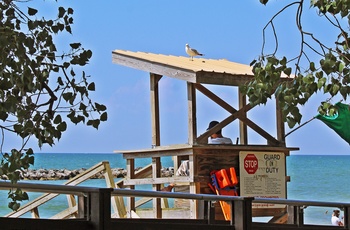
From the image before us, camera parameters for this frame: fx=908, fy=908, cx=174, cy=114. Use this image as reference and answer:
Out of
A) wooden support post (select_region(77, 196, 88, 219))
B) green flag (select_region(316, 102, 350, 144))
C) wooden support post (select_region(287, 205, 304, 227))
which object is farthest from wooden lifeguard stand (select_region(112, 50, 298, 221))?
wooden support post (select_region(77, 196, 88, 219))

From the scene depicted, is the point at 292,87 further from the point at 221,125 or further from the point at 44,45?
the point at 221,125

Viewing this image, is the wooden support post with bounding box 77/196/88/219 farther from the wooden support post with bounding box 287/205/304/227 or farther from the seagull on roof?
the seagull on roof

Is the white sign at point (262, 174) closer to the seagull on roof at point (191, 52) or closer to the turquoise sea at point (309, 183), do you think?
the seagull on roof at point (191, 52)

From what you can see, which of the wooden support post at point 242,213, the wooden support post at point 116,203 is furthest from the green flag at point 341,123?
the wooden support post at point 242,213

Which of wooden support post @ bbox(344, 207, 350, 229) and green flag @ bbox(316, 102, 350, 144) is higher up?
green flag @ bbox(316, 102, 350, 144)

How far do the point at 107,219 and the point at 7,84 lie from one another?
1517 millimetres

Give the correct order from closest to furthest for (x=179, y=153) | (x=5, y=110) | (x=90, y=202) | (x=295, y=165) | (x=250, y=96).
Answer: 1. (x=5, y=110)
2. (x=250, y=96)
3. (x=90, y=202)
4. (x=179, y=153)
5. (x=295, y=165)

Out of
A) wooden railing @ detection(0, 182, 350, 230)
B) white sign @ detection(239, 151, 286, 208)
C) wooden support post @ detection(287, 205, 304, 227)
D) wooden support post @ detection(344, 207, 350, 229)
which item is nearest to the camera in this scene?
wooden railing @ detection(0, 182, 350, 230)

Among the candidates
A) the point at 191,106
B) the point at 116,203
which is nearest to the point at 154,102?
the point at 191,106

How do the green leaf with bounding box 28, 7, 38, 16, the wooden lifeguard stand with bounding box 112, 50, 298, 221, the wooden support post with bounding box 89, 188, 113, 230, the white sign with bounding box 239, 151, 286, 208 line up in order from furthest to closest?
the white sign with bounding box 239, 151, 286, 208, the wooden lifeguard stand with bounding box 112, 50, 298, 221, the wooden support post with bounding box 89, 188, 113, 230, the green leaf with bounding box 28, 7, 38, 16

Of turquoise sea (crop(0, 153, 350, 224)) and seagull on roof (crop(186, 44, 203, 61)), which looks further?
turquoise sea (crop(0, 153, 350, 224))

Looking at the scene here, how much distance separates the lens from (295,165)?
248ft

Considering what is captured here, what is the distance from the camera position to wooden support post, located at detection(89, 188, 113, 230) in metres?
4.64

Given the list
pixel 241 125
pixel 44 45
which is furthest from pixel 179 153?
pixel 44 45
